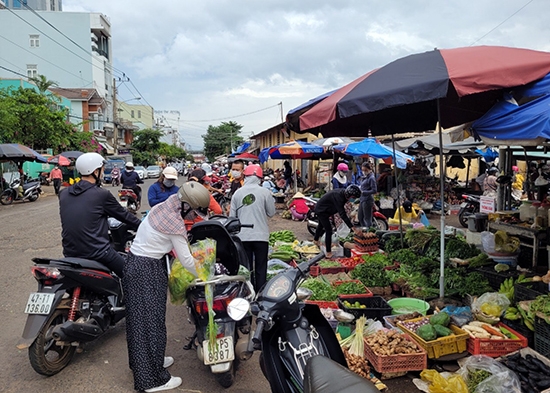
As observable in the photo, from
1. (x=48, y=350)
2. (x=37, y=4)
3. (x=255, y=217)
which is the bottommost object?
(x=48, y=350)

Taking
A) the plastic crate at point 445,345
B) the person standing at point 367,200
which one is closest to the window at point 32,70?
the person standing at point 367,200

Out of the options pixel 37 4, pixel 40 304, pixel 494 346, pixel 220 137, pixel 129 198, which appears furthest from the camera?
pixel 220 137

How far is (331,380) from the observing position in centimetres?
197

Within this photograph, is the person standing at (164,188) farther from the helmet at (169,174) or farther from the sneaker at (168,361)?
the sneaker at (168,361)

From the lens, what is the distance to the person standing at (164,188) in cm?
710

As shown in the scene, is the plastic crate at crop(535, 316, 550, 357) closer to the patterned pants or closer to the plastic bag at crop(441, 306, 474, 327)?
the plastic bag at crop(441, 306, 474, 327)

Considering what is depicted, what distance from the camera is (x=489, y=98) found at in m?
5.83

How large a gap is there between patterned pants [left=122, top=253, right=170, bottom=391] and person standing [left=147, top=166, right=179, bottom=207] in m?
3.65

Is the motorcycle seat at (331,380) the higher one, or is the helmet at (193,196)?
the helmet at (193,196)

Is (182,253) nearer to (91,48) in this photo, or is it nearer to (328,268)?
(328,268)

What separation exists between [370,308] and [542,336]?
1740 millimetres

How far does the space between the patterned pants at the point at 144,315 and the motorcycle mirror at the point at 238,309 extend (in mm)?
1022

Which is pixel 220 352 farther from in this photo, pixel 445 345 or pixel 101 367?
pixel 445 345

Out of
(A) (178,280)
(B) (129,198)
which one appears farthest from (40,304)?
(B) (129,198)
